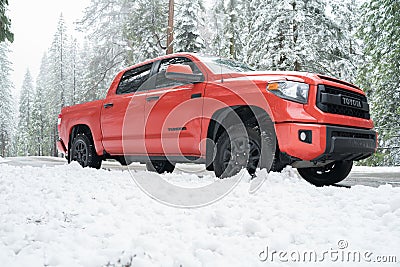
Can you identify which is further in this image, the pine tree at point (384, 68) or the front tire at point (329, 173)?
the pine tree at point (384, 68)

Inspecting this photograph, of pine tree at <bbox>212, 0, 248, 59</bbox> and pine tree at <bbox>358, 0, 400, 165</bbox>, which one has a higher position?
pine tree at <bbox>212, 0, 248, 59</bbox>

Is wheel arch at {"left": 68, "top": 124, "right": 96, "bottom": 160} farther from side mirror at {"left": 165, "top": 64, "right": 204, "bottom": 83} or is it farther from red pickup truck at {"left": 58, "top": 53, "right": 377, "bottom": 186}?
side mirror at {"left": 165, "top": 64, "right": 204, "bottom": 83}

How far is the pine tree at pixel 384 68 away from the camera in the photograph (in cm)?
1174

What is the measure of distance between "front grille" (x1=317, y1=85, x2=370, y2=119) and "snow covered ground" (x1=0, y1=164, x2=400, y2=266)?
3.62ft

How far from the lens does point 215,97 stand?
466cm

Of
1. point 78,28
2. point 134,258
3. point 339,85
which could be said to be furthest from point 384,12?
point 78,28

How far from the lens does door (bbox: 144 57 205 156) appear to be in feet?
15.9

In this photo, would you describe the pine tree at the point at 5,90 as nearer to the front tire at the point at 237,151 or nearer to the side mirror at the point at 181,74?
the side mirror at the point at 181,74

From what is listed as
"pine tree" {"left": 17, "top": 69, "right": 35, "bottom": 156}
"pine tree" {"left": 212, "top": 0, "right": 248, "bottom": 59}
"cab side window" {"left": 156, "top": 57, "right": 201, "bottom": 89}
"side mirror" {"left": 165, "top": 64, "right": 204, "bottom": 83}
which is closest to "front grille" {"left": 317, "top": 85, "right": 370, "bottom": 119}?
"side mirror" {"left": 165, "top": 64, "right": 204, "bottom": 83}

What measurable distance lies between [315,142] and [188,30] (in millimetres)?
14138

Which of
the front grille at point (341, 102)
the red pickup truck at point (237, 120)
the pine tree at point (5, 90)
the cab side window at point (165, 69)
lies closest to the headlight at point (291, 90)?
the red pickup truck at point (237, 120)

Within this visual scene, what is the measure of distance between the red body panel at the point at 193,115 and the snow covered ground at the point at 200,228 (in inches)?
32.0

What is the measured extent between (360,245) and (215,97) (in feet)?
9.44

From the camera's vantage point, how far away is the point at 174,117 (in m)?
5.07
